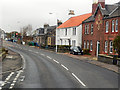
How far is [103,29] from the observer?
32844 mm

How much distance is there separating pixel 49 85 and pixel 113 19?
68.7 ft

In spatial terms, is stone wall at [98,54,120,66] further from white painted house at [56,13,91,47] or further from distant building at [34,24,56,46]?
distant building at [34,24,56,46]

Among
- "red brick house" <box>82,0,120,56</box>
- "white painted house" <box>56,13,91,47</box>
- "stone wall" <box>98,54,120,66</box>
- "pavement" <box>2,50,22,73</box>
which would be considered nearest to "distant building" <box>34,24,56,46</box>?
"white painted house" <box>56,13,91,47</box>

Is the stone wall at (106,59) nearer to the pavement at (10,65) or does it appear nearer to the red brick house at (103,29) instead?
the red brick house at (103,29)

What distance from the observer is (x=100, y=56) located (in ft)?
88.6

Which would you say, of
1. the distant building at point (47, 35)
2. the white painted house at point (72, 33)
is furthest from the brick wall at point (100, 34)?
the distant building at point (47, 35)

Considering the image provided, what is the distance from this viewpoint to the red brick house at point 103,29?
2994 cm

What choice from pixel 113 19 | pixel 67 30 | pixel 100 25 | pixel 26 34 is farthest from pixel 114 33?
pixel 26 34

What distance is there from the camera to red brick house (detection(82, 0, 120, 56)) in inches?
1179

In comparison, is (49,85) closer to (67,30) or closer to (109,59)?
(109,59)

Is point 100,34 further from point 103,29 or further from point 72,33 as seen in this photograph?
point 72,33

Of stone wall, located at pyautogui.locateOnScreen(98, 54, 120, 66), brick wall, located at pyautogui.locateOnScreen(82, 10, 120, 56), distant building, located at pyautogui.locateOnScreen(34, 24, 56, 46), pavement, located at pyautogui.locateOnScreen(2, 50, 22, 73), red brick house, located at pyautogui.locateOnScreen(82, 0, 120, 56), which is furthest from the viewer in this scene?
distant building, located at pyautogui.locateOnScreen(34, 24, 56, 46)

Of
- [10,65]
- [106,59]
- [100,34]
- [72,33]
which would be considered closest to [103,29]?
[100,34]

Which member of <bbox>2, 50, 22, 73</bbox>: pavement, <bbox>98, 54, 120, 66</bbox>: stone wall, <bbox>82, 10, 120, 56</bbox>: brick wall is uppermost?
<bbox>82, 10, 120, 56</bbox>: brick wall
